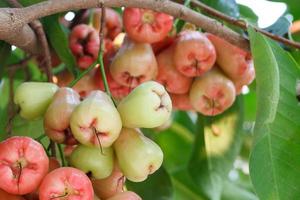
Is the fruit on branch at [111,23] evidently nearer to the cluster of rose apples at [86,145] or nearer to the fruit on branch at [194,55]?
the fruit on branch at [194,55]

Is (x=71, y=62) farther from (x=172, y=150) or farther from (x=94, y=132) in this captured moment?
(x=172, y=150)

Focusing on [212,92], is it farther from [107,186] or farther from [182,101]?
[107,186]

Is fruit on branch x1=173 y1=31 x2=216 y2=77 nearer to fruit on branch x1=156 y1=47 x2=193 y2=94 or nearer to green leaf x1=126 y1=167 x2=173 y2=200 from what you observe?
fruit on branch x1=156 y1=47 x2=193 y2=94

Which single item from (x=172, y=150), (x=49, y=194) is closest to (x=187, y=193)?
(x=172, y=150)

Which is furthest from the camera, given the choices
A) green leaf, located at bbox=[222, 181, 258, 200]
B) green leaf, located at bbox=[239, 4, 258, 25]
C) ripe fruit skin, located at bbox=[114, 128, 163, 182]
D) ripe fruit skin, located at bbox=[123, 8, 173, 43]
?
green leaf, located at bbox=[222, 181, 258, 200]

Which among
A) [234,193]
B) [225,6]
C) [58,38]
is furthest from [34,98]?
[234,193]

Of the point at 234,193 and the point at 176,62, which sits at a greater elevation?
the point at 176,62

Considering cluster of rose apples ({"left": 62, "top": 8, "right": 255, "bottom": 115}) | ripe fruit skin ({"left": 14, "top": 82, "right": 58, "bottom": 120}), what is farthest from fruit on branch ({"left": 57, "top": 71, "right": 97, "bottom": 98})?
ripe fruit skin ({"left": 14, "top": 82, "right": 58, "bottom": 120})
